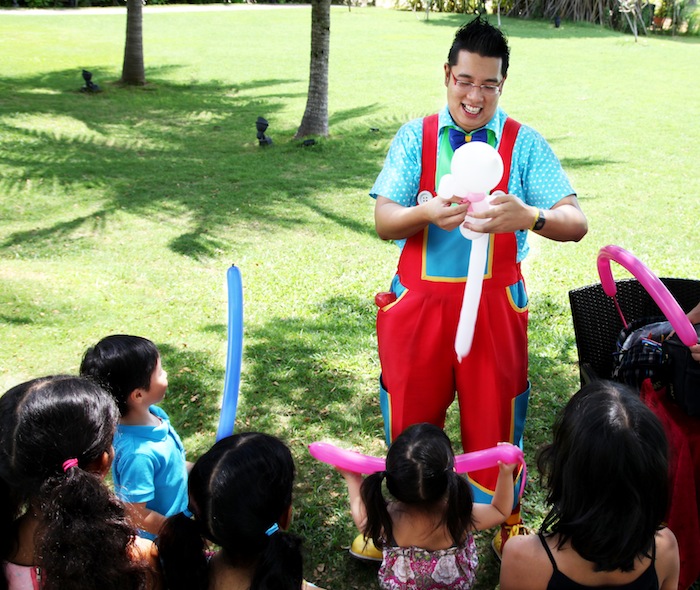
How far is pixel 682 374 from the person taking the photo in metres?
2.48

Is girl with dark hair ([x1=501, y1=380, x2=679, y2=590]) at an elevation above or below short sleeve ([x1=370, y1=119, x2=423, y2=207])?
below

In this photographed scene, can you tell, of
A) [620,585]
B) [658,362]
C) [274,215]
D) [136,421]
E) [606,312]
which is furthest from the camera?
[274,215]

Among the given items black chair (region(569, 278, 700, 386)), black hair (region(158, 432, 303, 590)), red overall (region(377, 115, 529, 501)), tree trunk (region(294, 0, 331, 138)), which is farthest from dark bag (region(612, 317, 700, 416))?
tree trunk (region(294, 0, 331, 138))

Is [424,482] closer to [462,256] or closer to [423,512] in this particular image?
[423,512]

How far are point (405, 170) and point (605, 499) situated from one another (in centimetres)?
123

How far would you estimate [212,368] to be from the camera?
14.6 ft

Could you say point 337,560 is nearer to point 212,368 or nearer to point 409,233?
point 409,233

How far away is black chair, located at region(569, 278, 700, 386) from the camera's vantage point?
3.13 m

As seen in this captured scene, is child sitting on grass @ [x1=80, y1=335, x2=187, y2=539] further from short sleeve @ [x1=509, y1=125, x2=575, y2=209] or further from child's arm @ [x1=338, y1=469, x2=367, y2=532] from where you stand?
short sleeve @ [x1=509, y1=125, x2=575, y2=209]

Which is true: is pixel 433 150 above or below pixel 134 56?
above

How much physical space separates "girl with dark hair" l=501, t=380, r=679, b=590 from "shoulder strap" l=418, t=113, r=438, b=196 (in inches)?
35.0

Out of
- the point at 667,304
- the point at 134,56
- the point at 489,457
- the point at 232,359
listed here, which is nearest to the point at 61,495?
the point at 232,359

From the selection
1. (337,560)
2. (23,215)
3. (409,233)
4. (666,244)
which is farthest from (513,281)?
(23,215)

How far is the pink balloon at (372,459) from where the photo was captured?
2.25 meters
